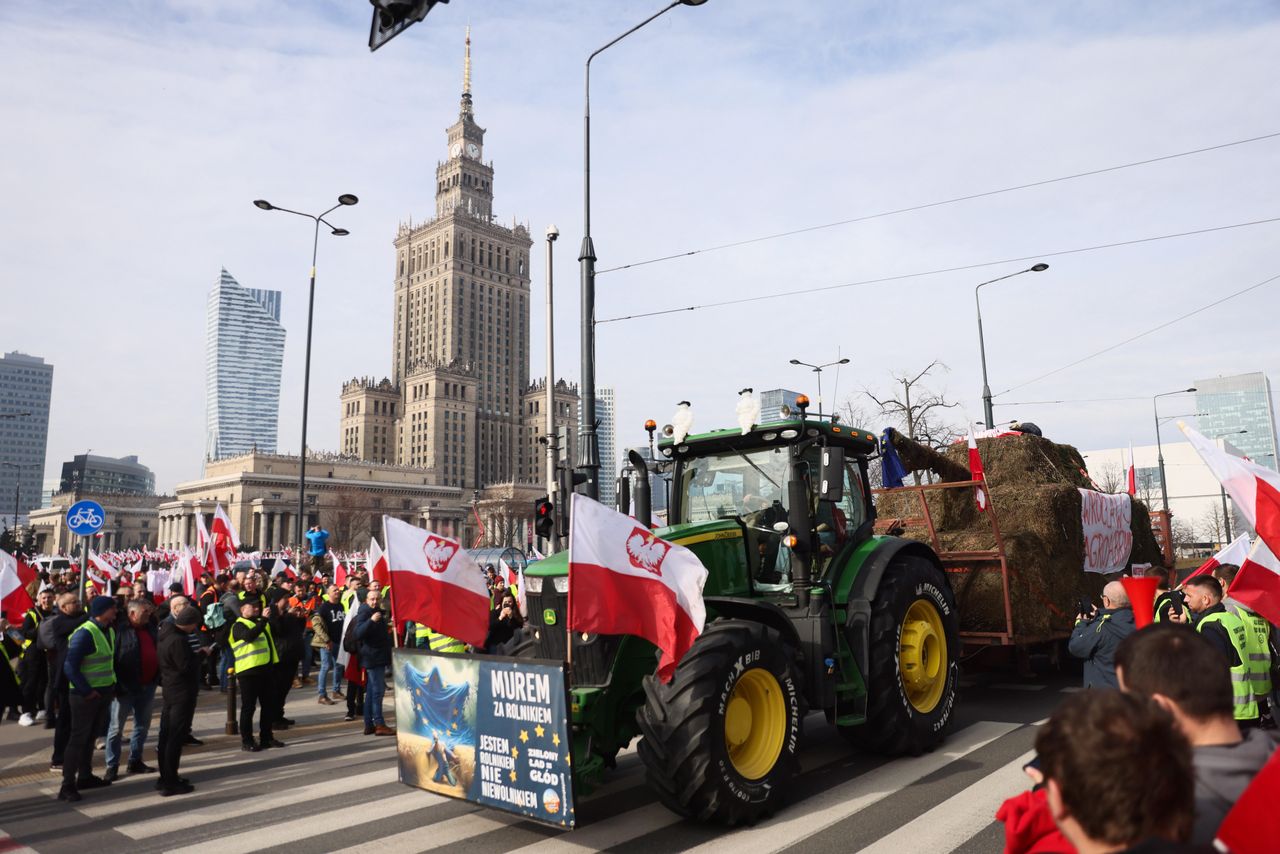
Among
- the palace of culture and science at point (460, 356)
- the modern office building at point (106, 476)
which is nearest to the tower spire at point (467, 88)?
the palace of culture and science at point (460, 356)

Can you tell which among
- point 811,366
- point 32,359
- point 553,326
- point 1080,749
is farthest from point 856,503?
point 32,359

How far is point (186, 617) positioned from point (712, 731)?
545 centimetres

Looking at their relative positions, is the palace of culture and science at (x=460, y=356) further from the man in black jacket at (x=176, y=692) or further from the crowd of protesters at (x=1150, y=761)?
the crowd of protesters at (x=1150, y=761)

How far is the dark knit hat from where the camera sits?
8.05m

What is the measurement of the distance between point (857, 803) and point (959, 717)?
3440 mm

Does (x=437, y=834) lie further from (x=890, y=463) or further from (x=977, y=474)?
(x=977, y=474)

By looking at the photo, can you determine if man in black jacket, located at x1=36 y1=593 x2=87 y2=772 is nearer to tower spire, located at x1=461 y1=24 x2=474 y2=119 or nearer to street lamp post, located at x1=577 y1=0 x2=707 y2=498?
street lamp post, located at x1=577 y1=0 x2=707 y2=498

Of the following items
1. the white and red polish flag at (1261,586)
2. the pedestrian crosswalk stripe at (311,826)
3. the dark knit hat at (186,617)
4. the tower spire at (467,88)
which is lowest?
the pedestrian crosswalk stripe at (311,826)

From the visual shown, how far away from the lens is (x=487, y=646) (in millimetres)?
10773

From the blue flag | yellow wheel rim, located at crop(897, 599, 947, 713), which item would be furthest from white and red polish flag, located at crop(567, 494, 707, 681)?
the blue flag

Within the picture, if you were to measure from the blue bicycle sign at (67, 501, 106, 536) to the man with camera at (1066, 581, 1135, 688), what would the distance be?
1325cm

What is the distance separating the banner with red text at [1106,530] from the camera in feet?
37.1

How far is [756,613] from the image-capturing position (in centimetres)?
650

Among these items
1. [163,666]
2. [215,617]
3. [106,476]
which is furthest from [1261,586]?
[106,476]
